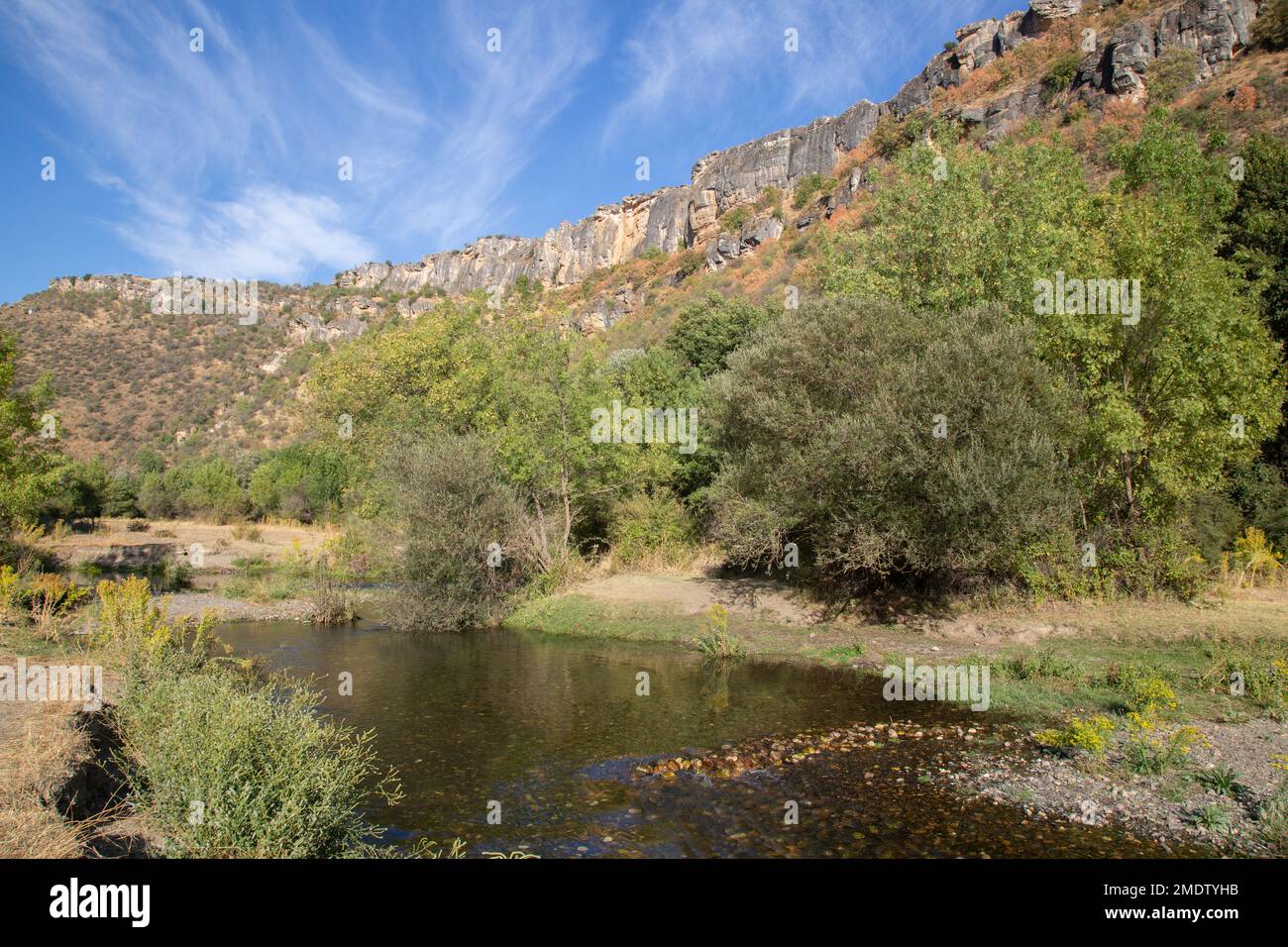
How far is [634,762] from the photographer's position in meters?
10.9

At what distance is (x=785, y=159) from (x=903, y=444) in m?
93.7

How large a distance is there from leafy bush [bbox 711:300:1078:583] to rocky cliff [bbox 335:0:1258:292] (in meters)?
53.5

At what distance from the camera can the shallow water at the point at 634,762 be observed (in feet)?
26.7

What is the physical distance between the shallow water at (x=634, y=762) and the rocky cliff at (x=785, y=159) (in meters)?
63.2

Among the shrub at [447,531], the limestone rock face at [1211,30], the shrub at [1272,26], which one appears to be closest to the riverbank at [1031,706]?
the shrub at [447,531]

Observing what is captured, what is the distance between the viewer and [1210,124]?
1690 inches

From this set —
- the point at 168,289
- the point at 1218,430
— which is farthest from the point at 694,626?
the point at 168,289

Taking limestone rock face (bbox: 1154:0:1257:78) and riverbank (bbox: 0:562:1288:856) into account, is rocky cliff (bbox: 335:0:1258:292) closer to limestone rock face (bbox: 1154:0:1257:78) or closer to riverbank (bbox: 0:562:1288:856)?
limestone rock face (bbox: 1154:0:1257:78)

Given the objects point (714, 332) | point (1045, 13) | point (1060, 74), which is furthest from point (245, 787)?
point (1045, 13)

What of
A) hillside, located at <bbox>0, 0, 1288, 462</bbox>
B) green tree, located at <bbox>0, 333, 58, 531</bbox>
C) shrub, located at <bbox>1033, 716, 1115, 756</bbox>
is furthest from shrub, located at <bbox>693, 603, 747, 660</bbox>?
green tree, located at <bbox>0, 333, 58, 531</bbox>

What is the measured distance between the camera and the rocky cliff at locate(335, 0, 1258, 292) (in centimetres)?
5569

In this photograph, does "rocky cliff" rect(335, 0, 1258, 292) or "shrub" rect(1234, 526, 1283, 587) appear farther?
"rocky cliff" rect(335, 0, 1258, 292)

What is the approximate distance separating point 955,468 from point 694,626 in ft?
28.0

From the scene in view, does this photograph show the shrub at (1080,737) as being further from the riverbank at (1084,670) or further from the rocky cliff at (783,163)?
the rocky cliff at (783,163)
